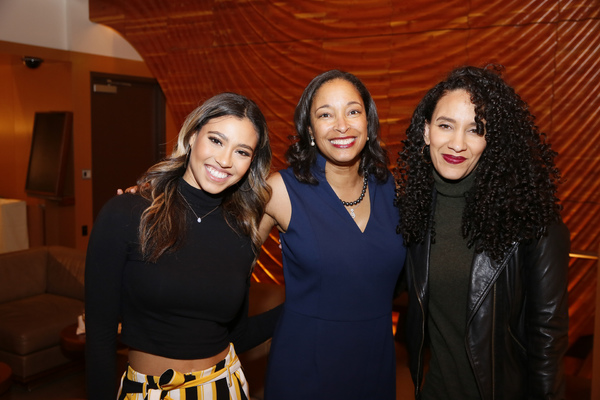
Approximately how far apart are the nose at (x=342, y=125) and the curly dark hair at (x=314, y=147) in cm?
17

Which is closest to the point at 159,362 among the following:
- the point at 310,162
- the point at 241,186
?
the point at 241,186

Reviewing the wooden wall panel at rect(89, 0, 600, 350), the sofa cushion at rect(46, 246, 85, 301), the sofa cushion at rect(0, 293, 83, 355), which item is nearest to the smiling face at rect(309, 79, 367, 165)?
the wooden wall panel at rect(89, 0, 600, 350)

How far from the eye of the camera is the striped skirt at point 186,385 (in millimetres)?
1635

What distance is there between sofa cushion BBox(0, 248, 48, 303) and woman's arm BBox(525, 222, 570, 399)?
15.7ft

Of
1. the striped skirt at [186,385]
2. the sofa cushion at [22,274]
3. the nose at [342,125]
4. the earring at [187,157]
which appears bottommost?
the sofa cushion at [22,274]

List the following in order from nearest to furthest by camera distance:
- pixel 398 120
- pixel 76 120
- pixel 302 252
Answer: pixel 302 252 < pixel 398 120 < pixel 76 120

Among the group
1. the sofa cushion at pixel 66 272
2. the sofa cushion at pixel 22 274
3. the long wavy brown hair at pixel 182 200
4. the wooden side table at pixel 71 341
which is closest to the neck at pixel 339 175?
the long wavy brown hair at pixel 182 200

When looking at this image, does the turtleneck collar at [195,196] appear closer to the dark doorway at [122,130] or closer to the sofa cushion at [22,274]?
the sofa cushion at [22,274]

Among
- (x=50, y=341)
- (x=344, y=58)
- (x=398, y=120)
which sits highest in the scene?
(x=344, y=58)

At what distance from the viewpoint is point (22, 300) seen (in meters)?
4.88

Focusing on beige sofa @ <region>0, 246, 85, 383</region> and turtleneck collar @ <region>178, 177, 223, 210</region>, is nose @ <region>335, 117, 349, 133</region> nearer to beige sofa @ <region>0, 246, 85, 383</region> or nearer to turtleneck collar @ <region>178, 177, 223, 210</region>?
turtleneck collar @ <region>178, 177, 223, 210</region>

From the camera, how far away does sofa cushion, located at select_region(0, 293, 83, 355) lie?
411 centimetres

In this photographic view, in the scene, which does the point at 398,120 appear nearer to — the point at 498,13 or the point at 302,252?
the point at 498,13

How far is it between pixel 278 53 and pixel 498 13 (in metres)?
2.10
